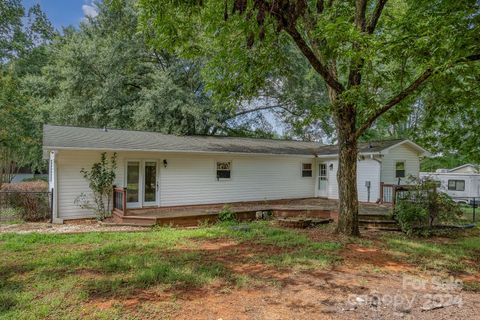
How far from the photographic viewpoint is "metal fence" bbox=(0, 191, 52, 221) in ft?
33.7

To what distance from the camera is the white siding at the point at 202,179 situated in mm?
10414

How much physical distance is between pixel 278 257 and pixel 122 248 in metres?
3.44

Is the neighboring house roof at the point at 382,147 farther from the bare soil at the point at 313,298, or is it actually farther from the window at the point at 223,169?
the bare soil at the point at 313,298

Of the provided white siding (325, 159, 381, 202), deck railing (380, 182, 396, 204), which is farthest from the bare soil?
white siding (325, 159, 381, 202)

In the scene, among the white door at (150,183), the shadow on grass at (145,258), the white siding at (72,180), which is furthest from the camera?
the white door at (150,183)

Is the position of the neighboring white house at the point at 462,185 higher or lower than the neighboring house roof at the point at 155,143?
lower

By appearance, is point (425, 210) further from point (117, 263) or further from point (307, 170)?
point (117, 263)

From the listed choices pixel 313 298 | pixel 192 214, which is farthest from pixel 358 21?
pixel 192 214

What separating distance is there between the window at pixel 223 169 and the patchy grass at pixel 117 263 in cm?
494

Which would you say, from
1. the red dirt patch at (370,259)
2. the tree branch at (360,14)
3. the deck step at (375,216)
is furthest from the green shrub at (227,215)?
the tree branch at (360,14)

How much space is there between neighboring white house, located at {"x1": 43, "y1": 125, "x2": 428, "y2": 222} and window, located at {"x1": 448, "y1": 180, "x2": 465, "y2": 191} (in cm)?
732

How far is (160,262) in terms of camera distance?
5.66m

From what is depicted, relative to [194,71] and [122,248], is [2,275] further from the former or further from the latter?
[194,71]

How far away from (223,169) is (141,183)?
364cm
